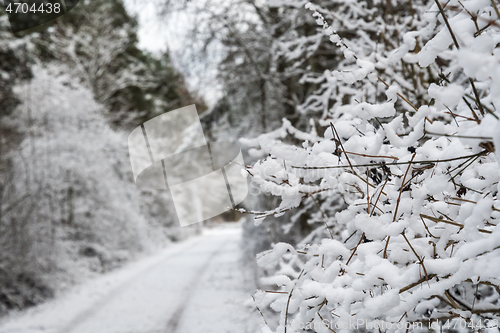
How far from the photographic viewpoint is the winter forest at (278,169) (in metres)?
0.94

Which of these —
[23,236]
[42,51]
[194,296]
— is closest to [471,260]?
[194,296]

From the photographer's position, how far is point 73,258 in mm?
9000

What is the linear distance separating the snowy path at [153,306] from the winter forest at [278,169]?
56 mm

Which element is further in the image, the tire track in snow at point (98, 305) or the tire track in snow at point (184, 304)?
the tire track in snow at point (98, 305)

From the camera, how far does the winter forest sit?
942 mm

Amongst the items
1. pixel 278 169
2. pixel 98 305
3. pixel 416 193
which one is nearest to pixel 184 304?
pixel 98 305

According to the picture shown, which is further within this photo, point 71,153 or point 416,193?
point 71,153

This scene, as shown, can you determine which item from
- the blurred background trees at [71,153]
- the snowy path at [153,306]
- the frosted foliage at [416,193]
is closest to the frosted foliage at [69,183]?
the blurred background trees at [71,153]

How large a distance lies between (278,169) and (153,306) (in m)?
6.23

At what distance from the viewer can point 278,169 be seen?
1.25 meters

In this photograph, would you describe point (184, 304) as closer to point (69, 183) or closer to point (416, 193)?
point (69, 183)

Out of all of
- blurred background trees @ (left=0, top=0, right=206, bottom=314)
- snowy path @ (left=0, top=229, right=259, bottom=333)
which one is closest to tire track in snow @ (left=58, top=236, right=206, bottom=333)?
snowy path @ (left=0, top=229, right=259, bottom=333)

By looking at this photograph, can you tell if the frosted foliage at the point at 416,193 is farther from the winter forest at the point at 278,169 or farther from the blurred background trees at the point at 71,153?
the blurred background trees at the point at 71,153

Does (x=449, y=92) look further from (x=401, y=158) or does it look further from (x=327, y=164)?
(x=327, y=164)
